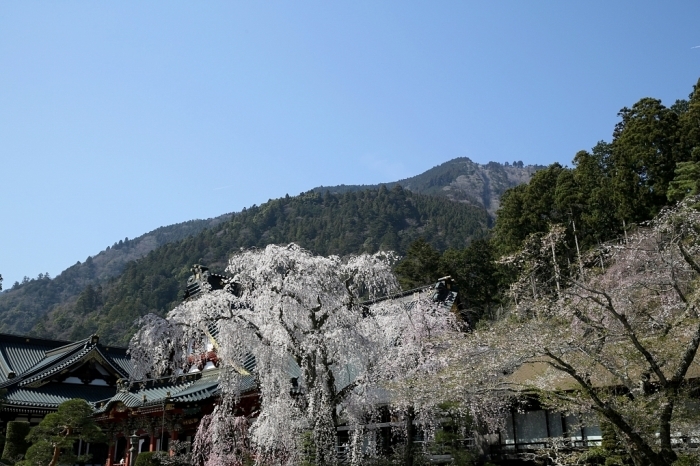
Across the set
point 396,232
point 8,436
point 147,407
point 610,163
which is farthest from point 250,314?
point 396,232

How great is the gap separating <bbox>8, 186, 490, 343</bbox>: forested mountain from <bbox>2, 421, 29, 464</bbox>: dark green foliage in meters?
54.8

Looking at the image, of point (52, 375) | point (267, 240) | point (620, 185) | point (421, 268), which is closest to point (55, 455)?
point (52, 375)

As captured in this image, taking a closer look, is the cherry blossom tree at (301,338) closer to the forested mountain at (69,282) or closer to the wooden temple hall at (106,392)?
the wooden temple hall at (106,392)

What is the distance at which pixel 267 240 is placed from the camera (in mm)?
101750

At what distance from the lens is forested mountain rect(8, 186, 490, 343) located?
286 feet

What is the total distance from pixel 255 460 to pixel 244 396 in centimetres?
362

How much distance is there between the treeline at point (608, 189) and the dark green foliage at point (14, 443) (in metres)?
20.9

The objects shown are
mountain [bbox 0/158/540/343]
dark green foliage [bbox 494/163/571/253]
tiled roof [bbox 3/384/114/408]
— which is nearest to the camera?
tiled roof [bbox 3/384/114/408]

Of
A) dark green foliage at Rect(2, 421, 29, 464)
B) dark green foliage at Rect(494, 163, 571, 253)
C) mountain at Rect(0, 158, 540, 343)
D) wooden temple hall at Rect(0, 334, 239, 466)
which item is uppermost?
mountain at Rect(0, 158, 540, 343)

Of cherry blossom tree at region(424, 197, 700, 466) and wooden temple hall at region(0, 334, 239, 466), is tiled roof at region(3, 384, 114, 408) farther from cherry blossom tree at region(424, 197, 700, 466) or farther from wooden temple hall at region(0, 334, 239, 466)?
cherry blossom tree at region(424, 197, 700, 466)

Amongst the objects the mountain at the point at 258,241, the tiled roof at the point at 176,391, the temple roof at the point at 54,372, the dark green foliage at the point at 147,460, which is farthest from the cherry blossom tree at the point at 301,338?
the mountain at the point at 258,241

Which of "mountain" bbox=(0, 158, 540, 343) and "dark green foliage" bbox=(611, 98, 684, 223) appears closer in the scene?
"dark green foliage" bbox=(611, 98, 684, 223)

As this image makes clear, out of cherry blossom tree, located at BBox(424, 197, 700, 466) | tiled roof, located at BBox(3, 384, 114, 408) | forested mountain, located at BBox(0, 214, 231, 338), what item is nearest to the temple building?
tiled roof, located at BBox(3, 384, 114, 408)

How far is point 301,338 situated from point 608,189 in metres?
25.7
